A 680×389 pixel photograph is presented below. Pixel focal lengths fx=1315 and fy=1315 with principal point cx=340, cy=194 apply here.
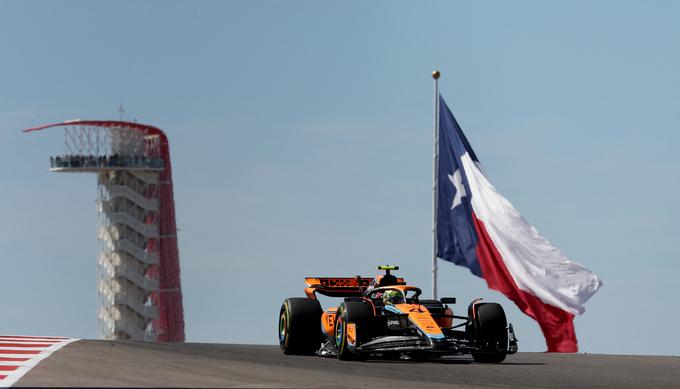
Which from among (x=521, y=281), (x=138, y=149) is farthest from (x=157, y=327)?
(x=521, y=281)

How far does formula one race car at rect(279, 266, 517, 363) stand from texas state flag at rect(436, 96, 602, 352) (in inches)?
250

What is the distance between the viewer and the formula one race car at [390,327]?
78.4 feet

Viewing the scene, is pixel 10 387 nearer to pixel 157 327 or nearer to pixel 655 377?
pixel 655 377

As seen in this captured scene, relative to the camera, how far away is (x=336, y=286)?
92.6 ft

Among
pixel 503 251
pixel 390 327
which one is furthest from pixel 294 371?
pixel 503 251

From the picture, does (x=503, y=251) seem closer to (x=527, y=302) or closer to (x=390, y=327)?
(x=527, y=302)

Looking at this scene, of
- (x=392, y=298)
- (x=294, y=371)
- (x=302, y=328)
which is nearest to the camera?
(x=294, y=371)

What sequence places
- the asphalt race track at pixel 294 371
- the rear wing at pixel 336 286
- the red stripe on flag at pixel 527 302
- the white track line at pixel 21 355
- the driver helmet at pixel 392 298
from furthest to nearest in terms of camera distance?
the red stripe on flag at pixel 527 302, the rear wing at pixel 336 286, the driver helmet at pixel 392 298, the white track line at pixel 21 355, the asphalt race track at pixel 294 371

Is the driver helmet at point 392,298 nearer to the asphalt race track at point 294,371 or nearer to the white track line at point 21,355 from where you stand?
the asphalt race track at point 294,371

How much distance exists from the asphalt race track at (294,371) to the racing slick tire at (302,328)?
61 cm

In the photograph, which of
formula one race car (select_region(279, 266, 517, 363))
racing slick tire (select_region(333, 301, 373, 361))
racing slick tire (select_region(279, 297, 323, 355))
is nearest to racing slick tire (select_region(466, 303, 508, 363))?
formula one race car (select_region(279, 266, 517, 363))

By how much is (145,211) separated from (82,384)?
125 meters

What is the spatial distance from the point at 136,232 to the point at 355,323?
11774 cm

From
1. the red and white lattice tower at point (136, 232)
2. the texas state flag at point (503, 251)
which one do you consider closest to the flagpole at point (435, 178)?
the texas state flag at point (503, 251)
